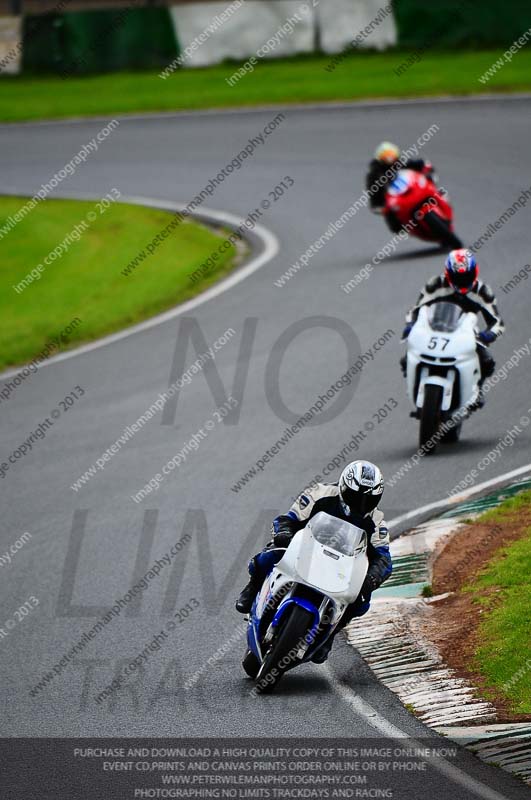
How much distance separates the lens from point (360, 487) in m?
8.20

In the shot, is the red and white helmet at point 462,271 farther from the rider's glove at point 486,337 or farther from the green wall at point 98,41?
the green wall at point 98,41

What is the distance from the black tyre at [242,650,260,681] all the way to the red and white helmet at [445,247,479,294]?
5.61 meters

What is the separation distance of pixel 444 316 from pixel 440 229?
24.3ft

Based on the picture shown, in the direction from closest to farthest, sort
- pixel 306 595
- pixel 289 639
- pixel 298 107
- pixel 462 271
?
pixel 289 639
pixel 306 595
pixel 462 271
pixel 298 107

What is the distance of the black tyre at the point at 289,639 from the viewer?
314 inches

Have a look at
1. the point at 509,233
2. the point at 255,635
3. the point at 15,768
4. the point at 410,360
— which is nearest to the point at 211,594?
the point at 255,635

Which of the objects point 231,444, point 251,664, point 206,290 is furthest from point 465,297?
point 206,290

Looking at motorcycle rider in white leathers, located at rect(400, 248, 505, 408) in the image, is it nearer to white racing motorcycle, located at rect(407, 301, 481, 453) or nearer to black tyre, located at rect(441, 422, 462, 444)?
white racing motorcycle, located at rect(407, 301, 481, 453)

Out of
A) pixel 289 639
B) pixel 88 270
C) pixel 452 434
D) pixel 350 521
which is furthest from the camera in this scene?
pixel 88 270

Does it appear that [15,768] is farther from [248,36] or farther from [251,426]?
[248,36]

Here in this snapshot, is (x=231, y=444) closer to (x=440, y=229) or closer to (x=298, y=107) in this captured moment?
(x=440, y=229)

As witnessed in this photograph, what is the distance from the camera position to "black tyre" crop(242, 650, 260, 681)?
334 inches

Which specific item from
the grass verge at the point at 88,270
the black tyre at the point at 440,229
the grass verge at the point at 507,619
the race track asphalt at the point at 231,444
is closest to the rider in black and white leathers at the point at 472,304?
the race track asphalt at the point at 231,444

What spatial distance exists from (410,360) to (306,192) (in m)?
12.3
